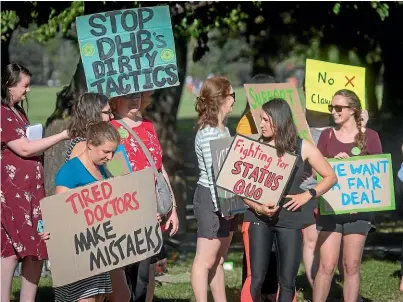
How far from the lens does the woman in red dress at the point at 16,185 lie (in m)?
6.67

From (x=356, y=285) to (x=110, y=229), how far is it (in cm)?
246

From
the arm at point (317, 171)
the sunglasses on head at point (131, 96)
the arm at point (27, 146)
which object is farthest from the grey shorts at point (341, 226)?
the arm at point (27, 146)

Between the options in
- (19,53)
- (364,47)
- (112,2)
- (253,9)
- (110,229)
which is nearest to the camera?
(110,229)

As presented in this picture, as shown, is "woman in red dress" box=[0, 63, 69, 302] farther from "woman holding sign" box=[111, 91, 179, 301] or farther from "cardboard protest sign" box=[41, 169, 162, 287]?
"cardboard protest sign" box=[41, 169, 162, 287]

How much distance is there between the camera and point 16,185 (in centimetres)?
672

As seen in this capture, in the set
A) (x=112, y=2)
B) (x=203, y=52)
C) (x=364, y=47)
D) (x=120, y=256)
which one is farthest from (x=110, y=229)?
(x=364, y=47)

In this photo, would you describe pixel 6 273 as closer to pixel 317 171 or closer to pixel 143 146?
pixel 143 146

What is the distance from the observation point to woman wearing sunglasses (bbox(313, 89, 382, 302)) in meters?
7.45

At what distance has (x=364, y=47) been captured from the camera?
16.6 m

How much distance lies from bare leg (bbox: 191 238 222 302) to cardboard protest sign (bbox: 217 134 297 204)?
57 centimetres

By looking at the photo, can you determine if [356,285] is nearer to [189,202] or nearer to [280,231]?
[280,231]

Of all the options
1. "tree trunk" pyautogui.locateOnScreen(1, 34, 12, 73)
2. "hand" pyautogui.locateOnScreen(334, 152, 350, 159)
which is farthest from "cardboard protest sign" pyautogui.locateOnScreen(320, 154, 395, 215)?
"tree trunk" pyautogui.locateOnScreen(1, 34, 12, 73)

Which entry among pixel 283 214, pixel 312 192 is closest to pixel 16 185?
pixel 283 214

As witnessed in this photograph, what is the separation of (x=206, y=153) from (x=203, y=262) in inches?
30.4
